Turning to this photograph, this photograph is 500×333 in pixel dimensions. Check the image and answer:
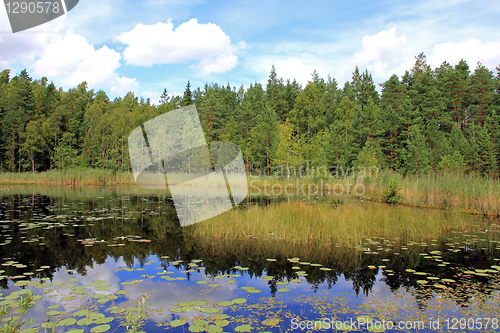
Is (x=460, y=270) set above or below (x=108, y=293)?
below

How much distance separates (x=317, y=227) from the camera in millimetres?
10008

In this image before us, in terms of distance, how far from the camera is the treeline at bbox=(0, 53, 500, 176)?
3866 centimetres

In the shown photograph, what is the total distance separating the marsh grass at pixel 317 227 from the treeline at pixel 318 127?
21.1m

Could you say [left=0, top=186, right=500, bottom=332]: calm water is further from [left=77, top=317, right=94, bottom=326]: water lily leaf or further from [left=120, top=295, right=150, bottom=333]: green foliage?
[left=120, top=295, right=150, bottom=333]: green foliage

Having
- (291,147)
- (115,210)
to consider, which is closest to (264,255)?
(115,210)

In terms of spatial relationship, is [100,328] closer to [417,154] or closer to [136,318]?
[136,318]

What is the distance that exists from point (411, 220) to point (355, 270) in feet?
20.1

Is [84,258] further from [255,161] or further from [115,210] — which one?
[255,161]

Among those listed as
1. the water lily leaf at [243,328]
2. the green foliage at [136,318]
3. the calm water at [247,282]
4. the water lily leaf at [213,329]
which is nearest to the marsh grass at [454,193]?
the calm water at [247,282]

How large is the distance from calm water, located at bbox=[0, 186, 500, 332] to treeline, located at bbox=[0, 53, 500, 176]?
25368 millimetres

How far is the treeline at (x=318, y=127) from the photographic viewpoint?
1522 inches

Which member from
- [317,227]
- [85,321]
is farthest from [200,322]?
[317,227]

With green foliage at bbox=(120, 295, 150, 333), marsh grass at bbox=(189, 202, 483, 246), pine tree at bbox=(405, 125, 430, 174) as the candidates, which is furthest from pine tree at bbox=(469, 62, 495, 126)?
green foliage at bbox=(120, 295, 150, 333)

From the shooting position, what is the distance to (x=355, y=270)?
22.7ft
